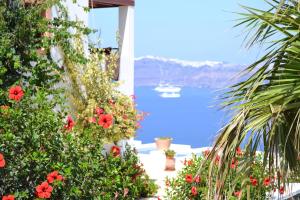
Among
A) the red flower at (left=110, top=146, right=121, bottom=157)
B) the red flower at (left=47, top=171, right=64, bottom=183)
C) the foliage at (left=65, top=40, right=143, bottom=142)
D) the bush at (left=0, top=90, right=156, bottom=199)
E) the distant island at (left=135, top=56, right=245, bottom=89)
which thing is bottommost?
the red flower at (left=47, top=171, right=64, bottom=183)

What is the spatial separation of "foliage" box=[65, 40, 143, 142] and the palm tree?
692 cm

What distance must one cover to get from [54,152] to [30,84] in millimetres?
4356

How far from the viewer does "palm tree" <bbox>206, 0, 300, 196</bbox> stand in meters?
6.30

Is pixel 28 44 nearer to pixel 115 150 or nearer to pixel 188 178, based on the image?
pixel 115 150

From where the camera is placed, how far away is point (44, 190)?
23.4ft

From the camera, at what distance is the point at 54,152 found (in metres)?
7.64

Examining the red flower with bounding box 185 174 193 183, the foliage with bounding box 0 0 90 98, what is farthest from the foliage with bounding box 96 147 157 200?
the foliage with bounding box 0 0 90 98

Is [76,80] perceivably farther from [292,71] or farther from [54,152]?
[292,71]

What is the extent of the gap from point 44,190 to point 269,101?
8.89 ft

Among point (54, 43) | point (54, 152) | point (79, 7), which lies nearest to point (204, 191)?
point (54, 152)

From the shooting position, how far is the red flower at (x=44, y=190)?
7078mm

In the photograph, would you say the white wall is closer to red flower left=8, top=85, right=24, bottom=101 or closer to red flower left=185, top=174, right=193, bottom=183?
red flower left=185, top=174, right=193, bottom=183

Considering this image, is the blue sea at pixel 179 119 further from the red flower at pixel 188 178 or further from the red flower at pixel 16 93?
the red flower at pixel 16 93

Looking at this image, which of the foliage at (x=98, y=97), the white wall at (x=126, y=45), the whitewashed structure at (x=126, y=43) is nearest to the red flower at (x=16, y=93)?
the foliage at (x=98, y=97)
